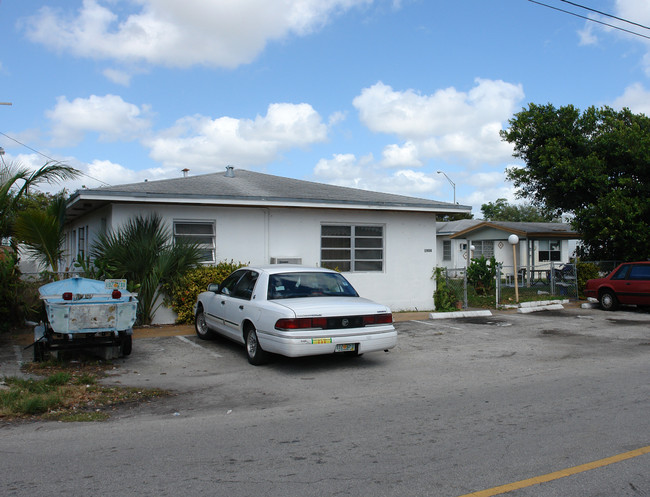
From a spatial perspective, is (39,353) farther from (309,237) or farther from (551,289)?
(551,289)

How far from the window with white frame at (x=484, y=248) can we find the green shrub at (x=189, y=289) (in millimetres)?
19746

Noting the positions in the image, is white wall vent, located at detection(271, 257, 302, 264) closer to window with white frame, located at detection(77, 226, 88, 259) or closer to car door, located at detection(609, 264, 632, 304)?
window with white frame, located at detection(77, 226, 88, 259)

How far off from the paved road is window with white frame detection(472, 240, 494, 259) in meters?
20.3

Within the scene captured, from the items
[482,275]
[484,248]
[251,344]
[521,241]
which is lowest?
[251,344]

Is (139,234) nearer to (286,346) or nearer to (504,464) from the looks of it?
(286,346)

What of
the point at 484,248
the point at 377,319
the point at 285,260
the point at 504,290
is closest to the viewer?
the point at 377,319

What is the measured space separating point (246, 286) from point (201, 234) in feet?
16.8

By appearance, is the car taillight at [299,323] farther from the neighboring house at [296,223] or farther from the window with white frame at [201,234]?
the window with white frame at [201,234]

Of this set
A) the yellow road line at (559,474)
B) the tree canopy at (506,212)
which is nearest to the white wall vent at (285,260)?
the yellow road line at (559,474)

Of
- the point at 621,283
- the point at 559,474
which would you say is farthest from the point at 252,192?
the point at 621,283

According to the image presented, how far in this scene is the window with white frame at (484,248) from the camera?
30.0m

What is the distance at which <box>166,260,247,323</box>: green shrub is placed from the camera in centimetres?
1332

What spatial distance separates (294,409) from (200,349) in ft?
14.5

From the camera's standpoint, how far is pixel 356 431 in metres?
5.72
